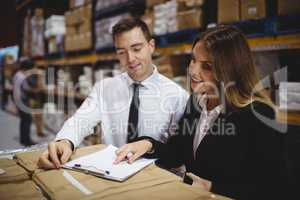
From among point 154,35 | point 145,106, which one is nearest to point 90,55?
point 154,35

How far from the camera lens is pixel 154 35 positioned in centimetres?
278

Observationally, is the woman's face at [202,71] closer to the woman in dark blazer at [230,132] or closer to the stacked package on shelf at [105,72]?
the woman in dark blazer at [230,132]

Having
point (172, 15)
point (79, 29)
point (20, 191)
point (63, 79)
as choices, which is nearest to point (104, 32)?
point (79, 29)

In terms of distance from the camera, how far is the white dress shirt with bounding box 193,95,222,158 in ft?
4.32

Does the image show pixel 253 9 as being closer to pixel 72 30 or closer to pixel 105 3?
pixel 105 3

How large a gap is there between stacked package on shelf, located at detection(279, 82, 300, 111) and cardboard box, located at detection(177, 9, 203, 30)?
911mm

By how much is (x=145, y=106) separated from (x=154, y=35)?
106cm

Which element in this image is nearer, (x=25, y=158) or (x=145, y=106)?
(x=25, y=158)

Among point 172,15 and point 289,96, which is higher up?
point 172,15

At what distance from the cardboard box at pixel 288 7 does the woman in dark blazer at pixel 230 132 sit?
0.57 metres

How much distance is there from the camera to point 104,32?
366cm

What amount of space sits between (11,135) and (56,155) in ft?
16.7

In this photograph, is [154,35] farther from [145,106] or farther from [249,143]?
[249,143]

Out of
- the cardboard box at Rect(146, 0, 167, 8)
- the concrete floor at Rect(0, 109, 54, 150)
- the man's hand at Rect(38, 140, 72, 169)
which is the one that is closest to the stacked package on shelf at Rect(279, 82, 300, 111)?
the man's hand at Rect(38, 140, 72, 169)
